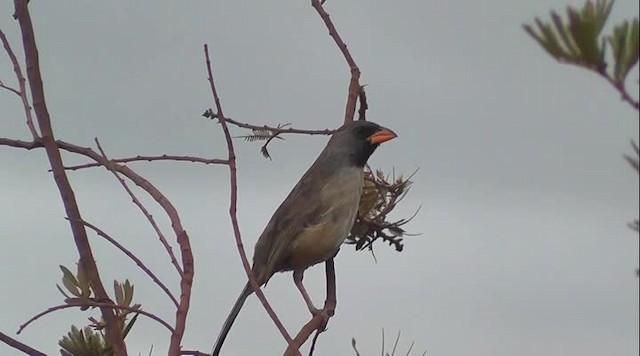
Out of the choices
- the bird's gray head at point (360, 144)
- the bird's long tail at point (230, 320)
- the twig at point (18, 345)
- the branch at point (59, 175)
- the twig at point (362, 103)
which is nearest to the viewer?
the twig at point (18, 345)

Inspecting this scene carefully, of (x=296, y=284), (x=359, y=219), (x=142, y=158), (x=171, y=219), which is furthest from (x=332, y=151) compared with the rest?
(x=171, y=219)

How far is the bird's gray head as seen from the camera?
2.58 metres

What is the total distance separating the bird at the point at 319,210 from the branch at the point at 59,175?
3.30 ft

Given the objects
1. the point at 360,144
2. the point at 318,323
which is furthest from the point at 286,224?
the point at 318,323

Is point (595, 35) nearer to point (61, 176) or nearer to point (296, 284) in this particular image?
point (61, 176)

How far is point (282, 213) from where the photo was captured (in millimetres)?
2570

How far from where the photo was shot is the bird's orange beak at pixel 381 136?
8.59 ft

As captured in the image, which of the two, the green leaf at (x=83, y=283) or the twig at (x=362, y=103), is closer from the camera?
the green leaf at (x=83, y=283)

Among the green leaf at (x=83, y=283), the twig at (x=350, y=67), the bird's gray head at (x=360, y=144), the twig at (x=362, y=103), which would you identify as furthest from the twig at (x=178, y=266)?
the bird's gray head at (x=360, y=144)

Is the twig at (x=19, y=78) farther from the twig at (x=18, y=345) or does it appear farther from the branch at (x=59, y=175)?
the twig at (x=18, y=345)

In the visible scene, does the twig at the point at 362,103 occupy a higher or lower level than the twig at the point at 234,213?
higher

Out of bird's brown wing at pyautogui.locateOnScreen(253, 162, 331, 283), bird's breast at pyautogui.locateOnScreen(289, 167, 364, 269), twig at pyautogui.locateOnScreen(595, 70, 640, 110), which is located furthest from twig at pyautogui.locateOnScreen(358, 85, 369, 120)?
twig at pyautogui.locateOnScreen(595, 70, 640, 110)

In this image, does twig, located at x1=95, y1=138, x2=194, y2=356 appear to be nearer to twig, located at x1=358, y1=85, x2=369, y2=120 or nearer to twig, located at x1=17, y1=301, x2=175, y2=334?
twig, located at x1=17, y1=301, x2=175, y2=334

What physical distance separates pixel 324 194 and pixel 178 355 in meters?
1.52
